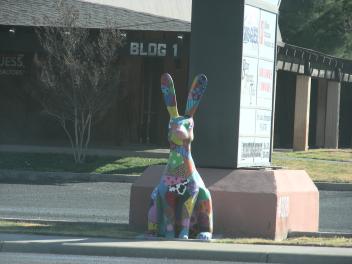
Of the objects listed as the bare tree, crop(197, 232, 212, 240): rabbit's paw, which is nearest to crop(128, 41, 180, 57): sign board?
the bare tree

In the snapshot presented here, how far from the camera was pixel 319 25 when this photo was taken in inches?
1729

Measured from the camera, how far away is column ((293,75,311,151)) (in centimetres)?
3338

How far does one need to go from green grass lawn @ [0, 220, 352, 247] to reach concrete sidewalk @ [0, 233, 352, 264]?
0.40 meters

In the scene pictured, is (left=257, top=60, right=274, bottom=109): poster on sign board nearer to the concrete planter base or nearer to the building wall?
the concrete planter base

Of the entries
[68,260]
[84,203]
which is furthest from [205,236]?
[84,203]

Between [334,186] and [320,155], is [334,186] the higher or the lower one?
the lower one

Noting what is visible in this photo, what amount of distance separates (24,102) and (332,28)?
20.8 meters

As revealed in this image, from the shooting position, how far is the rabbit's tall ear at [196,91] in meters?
11.6

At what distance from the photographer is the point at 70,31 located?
2347 cm

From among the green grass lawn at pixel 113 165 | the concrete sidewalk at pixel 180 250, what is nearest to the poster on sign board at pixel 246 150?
the concrete sidewalk at pixel 180 250

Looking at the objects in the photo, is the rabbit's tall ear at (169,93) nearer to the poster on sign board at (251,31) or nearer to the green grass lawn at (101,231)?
the poster on sign board at (251,31)

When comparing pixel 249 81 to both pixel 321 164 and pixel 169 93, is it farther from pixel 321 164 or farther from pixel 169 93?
pixel 321 164

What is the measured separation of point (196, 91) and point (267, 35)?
8.07 feet

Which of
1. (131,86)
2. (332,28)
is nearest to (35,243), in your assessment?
(131,86)
